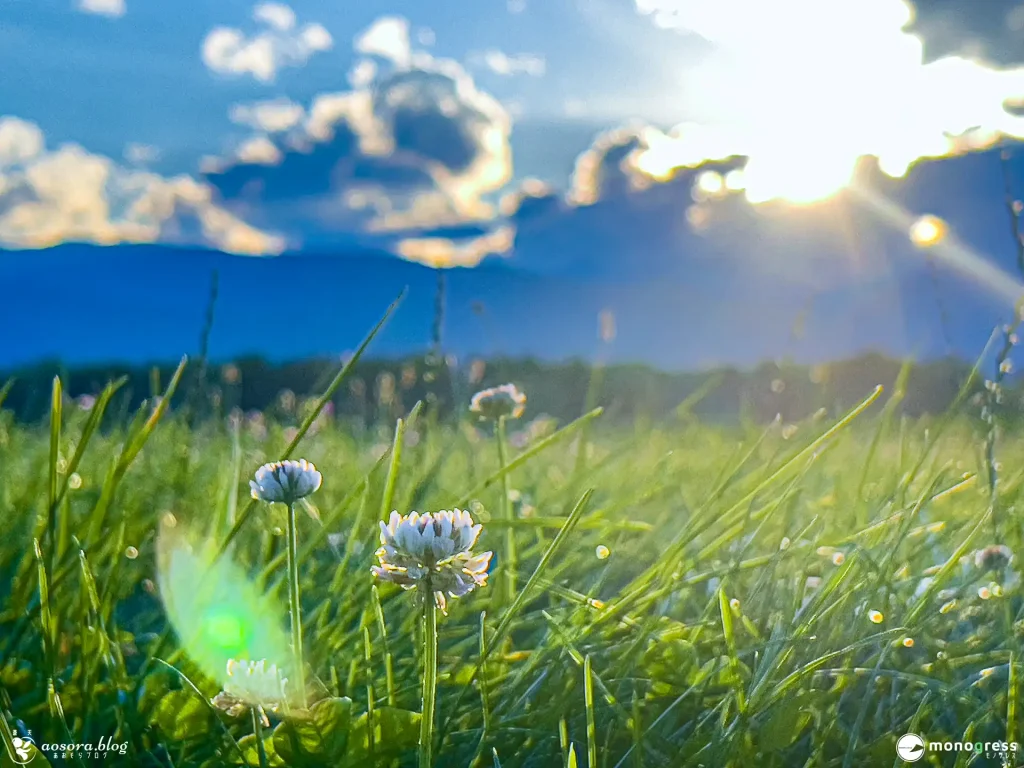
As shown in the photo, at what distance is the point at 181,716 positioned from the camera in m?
1.00

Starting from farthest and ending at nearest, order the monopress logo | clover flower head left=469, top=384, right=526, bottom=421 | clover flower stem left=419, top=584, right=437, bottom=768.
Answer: clover flower head left=469, top=384, right=526, bottom=421 < the monopress logo < clover flower stem left=419, top=584, right=437, bottom=768

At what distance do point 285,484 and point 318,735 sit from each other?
10.7 inches

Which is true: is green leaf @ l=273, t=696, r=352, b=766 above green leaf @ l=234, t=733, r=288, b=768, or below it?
above

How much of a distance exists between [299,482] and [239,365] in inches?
294

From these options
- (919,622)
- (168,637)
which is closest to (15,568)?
(168,637)

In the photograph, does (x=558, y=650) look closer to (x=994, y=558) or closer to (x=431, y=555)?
(x=431, y=555)

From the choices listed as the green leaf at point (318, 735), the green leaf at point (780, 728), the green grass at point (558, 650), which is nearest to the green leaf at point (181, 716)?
the green grass at point (558, 650)

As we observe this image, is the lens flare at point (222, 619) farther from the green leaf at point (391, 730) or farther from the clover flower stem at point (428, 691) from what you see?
the clover flower stem at point (428, 691)

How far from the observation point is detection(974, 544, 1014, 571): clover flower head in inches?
50.6

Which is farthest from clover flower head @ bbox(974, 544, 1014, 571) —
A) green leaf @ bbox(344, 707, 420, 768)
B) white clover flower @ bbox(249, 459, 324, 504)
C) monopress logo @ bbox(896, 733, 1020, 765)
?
white clover flower @ bbox(249, 459, 324, 504)

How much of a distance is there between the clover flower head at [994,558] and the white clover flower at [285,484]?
0.98m

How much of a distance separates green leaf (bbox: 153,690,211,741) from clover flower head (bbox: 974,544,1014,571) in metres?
1.09

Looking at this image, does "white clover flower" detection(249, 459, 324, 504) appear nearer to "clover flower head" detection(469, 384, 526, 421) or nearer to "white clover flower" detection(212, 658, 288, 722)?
"white clover flower" detection(212, 658, 288, 722)

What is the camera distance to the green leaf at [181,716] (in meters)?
1.00
